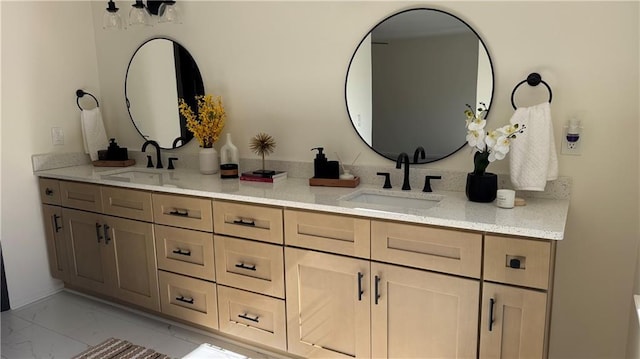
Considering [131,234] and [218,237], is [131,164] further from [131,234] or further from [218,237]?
[218,237]

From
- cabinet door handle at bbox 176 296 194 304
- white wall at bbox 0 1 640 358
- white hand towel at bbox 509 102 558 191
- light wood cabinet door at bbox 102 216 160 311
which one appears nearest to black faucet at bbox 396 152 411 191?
white wall at bbox 0 1 640 358

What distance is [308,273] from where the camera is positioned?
6.91ft

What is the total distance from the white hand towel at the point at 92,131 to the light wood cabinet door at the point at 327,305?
2.01m

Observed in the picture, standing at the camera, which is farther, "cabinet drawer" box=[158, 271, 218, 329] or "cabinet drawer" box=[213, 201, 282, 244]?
"cabinet drawer" box=[158, 271, 218, 329]

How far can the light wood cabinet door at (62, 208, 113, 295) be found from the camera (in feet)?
9.34

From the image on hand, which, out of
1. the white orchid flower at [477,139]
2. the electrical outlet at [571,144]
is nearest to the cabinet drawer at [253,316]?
A: the white orchid flower at [477,139]

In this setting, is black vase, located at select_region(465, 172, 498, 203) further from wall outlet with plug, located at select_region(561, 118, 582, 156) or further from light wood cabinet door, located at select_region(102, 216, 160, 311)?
light wood cabinet door, located at select_region(102, 216, 160, 311)

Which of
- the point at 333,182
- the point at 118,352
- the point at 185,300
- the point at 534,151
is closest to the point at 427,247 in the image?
the point at 534,151

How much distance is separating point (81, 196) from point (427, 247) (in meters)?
Answer: 2.25

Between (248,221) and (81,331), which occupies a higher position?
(248,221)

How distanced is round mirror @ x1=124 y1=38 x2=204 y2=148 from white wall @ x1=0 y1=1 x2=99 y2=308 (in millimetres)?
447

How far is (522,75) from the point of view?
2037mm

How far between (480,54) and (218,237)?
1602 mm

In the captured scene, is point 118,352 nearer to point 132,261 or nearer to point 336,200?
point 132,261
